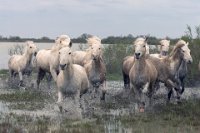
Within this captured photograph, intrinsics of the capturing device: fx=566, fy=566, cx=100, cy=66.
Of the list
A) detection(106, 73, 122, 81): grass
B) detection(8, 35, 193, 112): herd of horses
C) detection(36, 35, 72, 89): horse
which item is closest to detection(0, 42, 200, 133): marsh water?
detection(8, 35, 193, 112): herd of horses

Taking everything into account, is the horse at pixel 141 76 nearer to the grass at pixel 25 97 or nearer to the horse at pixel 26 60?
the grass at pixel 25 97

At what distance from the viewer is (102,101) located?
19578 mm

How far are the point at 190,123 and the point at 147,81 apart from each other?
2862 millimetres

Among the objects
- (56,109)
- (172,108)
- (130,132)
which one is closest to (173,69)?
(172,108)

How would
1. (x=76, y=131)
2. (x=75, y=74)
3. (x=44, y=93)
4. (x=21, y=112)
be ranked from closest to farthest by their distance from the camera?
(x=76, y=131)
(x=75, y=74)
(x=21, y=112)
(x=44, y=93)

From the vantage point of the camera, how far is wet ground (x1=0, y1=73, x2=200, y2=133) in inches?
520

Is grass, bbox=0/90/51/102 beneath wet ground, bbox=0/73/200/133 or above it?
beneath

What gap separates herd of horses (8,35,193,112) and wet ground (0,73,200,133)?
513 mm

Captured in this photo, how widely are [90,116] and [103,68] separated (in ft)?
14.1

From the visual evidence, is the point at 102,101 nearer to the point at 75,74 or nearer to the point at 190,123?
the point at 75,74

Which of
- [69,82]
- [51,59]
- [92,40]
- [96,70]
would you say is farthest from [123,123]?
[51,59]

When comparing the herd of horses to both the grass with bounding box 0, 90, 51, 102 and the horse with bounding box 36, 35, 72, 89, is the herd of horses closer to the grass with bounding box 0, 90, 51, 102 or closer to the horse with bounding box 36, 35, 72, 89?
the horse with bounding box 36, 35, 72, 89

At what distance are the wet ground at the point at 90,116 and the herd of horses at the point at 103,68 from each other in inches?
20.2

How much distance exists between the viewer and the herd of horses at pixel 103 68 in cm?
1521
